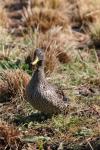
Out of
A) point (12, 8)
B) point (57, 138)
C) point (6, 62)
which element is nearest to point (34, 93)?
point (57, 138)

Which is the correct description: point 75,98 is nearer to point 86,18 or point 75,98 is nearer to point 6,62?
point 6,62

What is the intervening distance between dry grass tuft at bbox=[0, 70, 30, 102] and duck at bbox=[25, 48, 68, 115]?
696mm

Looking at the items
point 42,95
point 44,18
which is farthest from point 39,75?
point 44,18

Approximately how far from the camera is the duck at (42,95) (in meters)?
6.35

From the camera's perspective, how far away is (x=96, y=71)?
27.5ft

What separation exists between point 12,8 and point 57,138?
246 inches

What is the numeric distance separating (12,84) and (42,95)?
100 cm

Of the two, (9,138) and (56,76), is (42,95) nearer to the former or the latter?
(9,138)

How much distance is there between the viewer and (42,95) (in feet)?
20.8

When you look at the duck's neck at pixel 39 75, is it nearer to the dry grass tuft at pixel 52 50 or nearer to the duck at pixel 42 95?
the duck at pixel 42 95

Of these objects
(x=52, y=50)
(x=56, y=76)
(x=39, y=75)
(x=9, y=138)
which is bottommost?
(x=9, y=138)

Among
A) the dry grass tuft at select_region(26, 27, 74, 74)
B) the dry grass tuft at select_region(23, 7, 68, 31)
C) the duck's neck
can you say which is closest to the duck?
the duck's neck

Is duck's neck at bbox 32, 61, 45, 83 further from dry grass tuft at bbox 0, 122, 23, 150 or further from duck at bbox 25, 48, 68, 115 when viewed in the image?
dry grass tuft at bbox 0, 122, 23, 150

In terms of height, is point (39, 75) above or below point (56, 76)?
above
